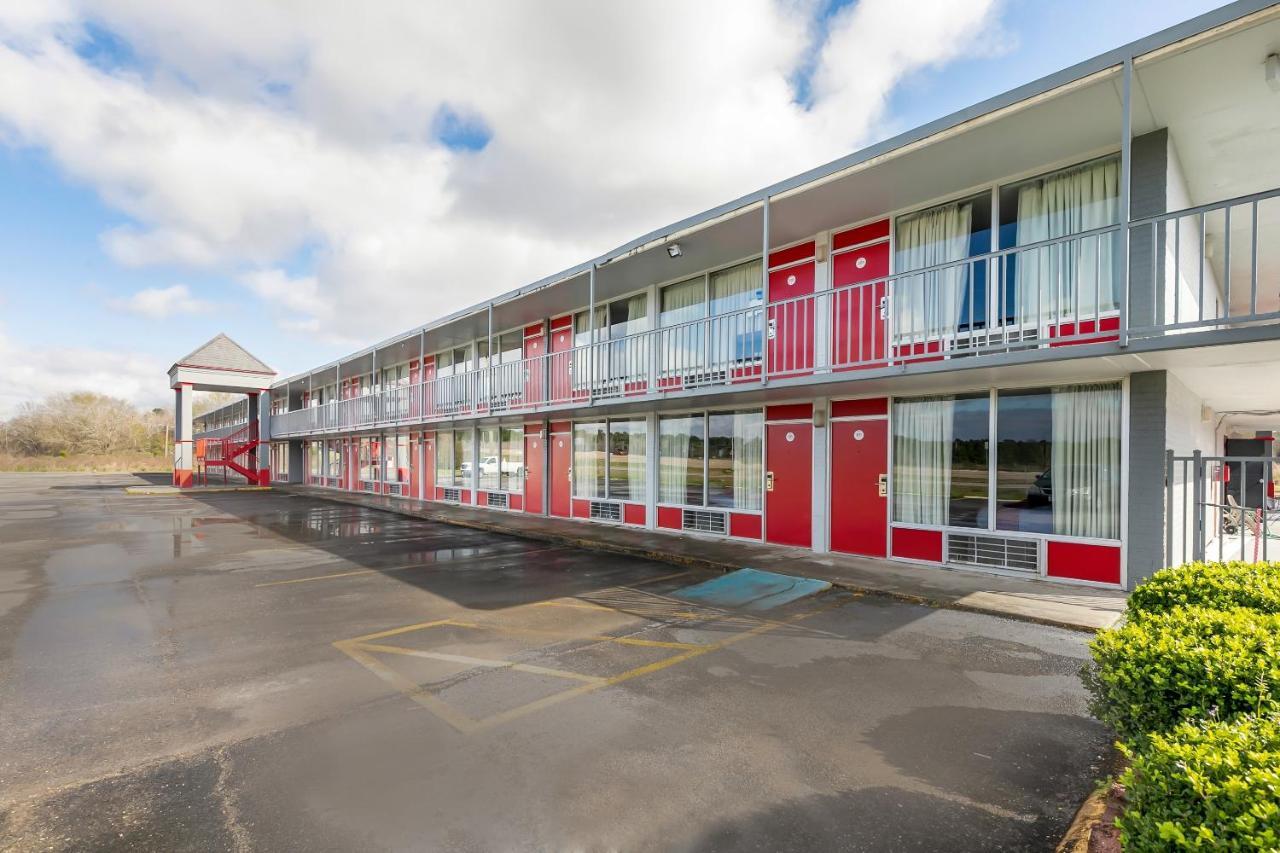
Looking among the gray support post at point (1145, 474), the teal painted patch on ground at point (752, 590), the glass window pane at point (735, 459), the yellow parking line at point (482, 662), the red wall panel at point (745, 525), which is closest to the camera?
the yellow parking line at point (482, 662)

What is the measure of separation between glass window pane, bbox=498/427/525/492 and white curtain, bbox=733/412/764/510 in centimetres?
798

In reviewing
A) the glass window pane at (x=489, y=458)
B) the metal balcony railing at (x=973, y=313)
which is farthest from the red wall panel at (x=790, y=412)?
the glass window pane at (x=489, y=458)

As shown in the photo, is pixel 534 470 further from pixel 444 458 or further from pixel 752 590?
pixel 752 590

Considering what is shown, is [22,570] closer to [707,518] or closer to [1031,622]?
[707,518]

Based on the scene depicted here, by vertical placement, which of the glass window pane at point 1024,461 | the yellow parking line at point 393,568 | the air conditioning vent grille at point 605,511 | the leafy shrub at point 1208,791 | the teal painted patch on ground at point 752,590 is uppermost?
the glass window pane at point 1024,461

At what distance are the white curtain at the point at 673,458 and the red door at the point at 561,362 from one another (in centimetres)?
320

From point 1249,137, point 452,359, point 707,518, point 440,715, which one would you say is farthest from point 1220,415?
point 452,359

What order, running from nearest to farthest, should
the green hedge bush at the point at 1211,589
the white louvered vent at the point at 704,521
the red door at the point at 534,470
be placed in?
1. the green hedge bush at the point at 1211,589
2. the white louvered vent at the point at 704,521
3. the red door at the point at 534,470

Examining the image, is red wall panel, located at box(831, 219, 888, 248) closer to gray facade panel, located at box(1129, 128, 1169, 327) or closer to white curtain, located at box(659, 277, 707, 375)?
white curtain, located at box(659, 277, 707, 375)

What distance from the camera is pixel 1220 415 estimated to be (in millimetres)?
14086

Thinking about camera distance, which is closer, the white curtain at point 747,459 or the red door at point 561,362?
the white curtain at point 747,459

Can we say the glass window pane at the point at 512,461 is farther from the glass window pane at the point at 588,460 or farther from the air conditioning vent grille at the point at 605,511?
the air conditioning vent grille at the point at 605,511

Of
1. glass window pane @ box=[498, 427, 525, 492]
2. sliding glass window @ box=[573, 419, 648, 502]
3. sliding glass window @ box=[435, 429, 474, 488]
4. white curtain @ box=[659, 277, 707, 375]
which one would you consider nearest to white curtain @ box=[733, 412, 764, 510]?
white curtain @ box=[659, 277, 707, 375]

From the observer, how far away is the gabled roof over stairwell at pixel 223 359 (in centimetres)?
3164
